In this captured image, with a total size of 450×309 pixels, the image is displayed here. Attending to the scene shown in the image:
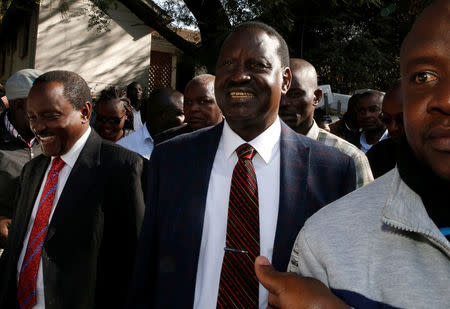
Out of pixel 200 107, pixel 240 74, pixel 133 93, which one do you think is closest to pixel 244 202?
pixel 240 74

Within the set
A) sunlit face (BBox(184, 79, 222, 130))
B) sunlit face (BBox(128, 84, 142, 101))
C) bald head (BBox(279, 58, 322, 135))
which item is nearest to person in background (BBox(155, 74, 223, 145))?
sunlit face (BBox(184, 79, 222, 130))

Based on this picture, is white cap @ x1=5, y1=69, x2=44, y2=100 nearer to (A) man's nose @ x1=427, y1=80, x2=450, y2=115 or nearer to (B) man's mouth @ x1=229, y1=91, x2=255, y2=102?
(B) man's mouth @ x1=229, y1=91, x2=255, y2=102

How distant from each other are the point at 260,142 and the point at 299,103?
1.44m

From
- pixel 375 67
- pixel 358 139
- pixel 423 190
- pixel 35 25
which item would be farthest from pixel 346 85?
pixel 423 190

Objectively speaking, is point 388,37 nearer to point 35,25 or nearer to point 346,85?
point 346,85

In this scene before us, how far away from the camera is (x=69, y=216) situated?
2.43 meters

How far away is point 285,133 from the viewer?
2061 millimetres

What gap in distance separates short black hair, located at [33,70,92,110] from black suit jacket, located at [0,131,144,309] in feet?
1.05

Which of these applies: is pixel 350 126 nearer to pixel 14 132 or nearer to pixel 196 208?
pixel 14 132

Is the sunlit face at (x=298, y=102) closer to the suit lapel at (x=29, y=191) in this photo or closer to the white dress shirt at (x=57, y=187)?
the white dress shirt at (x=57, y=187)

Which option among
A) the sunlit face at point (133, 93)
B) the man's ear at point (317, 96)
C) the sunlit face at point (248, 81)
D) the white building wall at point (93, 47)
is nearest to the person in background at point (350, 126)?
the man's ear at point (317, 96)

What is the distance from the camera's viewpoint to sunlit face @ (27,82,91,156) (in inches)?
104

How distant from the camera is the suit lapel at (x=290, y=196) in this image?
1.76 metres

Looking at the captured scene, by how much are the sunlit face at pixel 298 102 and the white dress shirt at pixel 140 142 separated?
173 centimetres
